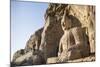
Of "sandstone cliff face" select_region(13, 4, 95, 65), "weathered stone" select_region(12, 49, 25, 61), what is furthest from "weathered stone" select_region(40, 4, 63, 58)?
"weathered stone" select_region(12, 49, 25, 61)

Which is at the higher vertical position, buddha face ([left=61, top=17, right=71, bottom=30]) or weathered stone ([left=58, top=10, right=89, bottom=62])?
buddha face ([left=61, top=17, right=71, bottom=30])

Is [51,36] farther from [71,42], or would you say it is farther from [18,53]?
[18,53]

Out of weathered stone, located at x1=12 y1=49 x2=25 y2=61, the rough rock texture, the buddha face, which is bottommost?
weathered stone, located at x1=12 y1=49 x2=25 y2=61

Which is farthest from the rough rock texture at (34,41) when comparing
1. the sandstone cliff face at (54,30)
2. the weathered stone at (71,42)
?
the weathered stone at (71,42)

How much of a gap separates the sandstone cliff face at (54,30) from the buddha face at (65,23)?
0.03m

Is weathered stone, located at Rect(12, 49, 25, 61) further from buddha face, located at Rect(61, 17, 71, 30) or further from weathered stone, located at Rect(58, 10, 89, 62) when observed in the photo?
buddha face, located at Rect(61, 17, 71, 30)

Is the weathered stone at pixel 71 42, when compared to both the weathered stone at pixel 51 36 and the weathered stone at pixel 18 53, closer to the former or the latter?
the weathered stone at pixel 51 36

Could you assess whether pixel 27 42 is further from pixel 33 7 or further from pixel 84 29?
pixel 84 29

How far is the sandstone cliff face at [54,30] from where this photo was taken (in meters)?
1.92

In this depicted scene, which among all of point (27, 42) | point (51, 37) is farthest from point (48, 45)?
point (27, 42)

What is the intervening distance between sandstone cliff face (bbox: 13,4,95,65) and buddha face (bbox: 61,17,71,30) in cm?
3

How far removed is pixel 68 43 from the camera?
203 centimetres

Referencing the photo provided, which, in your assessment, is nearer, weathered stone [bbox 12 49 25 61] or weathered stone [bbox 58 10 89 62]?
weathered stone [bbox 12 49 25 61]

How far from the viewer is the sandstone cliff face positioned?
192 cm
